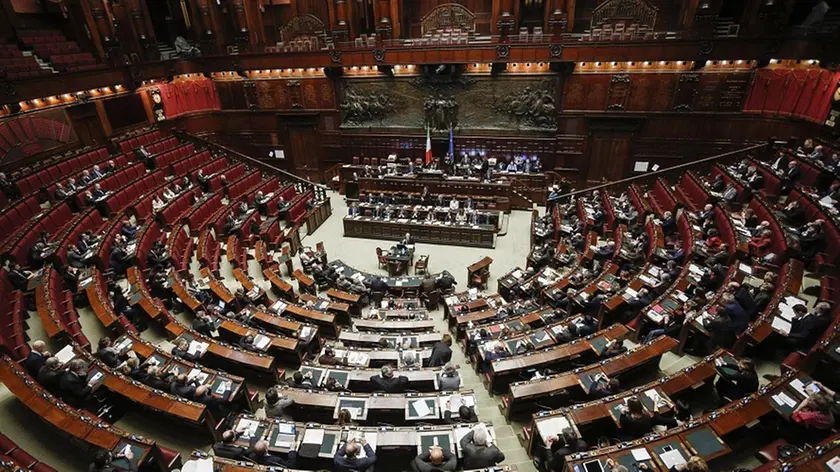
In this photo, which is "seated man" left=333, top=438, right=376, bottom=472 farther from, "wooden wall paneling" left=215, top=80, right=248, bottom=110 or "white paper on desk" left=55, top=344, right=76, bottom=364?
"wooden wall paneling" left=215, top=80, right=248, bottom=110

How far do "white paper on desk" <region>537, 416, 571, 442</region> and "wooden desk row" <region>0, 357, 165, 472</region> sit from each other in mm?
5083

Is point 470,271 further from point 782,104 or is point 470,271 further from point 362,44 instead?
point 782,104

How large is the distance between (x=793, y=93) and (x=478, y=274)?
11.8 m

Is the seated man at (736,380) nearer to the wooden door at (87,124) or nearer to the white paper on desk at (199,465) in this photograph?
the white paper on desk at (199,465)

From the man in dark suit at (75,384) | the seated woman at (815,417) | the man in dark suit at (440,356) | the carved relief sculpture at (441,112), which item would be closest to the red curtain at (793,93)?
the carved relief sculpture at (441,112)

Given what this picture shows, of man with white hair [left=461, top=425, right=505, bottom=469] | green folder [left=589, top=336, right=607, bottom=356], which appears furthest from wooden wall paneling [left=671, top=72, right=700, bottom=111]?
man with white hair [left=461, top=425, right=505, bottom=469]

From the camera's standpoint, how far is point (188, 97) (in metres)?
19.5

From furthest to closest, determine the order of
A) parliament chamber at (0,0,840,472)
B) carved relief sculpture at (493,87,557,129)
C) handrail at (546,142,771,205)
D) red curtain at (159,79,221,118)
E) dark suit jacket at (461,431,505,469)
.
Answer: red curtain at (159,79,221,118)
carved relief sculpture at (493,87,557,129)
handrail at (546,142,771,205)
parliament chamber at (0,0,840,472)
dark suit jacket at (461,431,505,469)

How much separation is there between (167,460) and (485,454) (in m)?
4.31

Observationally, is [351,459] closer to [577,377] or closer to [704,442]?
[577,377]

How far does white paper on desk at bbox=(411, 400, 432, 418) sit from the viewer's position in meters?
6.13

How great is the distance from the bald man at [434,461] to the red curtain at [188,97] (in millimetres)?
19933

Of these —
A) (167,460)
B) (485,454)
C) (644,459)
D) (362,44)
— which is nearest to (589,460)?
(644,459)

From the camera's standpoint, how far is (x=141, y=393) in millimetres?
6215
